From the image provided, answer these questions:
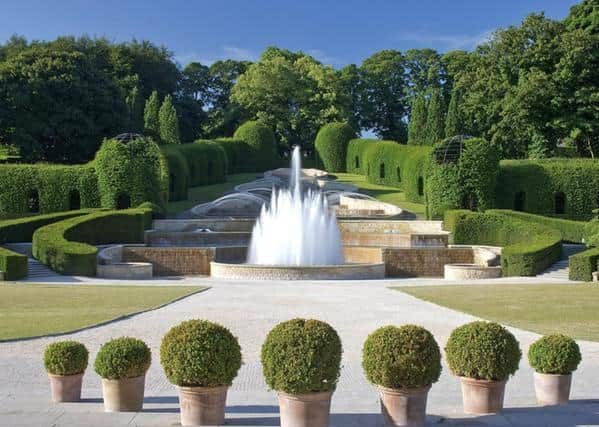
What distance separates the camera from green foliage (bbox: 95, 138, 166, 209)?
116ft

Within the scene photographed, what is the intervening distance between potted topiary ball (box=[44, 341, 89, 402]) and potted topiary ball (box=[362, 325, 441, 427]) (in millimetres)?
3342

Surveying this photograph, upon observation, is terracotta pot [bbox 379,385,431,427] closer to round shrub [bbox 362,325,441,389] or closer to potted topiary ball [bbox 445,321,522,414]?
round shrub [bbox 362,325,441,389]

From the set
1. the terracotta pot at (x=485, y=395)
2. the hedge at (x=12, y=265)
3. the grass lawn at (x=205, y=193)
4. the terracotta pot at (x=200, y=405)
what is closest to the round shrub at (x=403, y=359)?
the terracotta pot at (x=485, y=395)

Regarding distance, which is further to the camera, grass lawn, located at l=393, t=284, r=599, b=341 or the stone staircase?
the stone staircase

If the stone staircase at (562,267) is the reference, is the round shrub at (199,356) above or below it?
above

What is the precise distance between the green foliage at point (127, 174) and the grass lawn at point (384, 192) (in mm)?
14288

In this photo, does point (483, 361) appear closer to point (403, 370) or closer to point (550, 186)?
point (403, 370)

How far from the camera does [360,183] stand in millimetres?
53938

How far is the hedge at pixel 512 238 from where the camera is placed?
2638cm

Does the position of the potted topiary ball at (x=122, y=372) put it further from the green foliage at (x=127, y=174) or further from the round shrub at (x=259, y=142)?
the round shrub at (x=259, y=142)

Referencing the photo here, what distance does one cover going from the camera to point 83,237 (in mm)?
30516

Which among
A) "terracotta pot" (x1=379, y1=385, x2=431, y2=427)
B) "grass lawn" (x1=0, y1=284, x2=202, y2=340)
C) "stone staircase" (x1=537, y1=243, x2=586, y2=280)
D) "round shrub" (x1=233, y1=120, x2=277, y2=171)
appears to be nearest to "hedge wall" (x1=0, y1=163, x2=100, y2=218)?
"grass lawn" (x1=0, y1=284, x2=202, y2=340)

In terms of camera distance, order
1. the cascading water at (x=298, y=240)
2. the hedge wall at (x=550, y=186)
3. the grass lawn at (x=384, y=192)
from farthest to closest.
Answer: the grass lawn at (x=384, y=192) < the hedge wall at (x=550, y=186) < the cascading water at (x=298, y=240)

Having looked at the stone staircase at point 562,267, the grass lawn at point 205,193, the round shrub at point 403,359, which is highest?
the grass lawn at point 205,193
